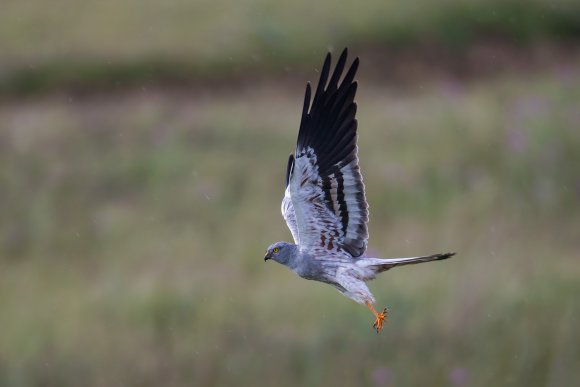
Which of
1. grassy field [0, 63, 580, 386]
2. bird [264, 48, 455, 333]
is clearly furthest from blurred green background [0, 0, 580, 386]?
bird [264, 48, 455, 333]

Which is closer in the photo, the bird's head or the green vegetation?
the bird's head

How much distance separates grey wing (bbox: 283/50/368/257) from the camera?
790 centimetres

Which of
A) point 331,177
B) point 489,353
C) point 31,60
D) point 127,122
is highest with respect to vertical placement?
point 31,60

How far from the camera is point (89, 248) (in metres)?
16.5

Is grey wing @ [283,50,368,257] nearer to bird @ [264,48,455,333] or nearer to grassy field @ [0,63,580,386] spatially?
bird @ [264,48,455,333]

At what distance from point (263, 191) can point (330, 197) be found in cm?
921

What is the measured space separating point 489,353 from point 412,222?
327cm

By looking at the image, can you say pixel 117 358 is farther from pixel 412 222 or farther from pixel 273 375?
pixel 412 222

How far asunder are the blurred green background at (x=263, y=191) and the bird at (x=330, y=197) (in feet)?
15.6

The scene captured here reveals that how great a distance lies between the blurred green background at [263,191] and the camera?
504 inches

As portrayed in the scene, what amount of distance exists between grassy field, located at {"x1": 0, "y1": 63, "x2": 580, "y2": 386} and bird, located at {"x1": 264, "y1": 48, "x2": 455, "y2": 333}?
473 cm

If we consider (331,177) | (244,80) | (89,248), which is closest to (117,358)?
(89,248)

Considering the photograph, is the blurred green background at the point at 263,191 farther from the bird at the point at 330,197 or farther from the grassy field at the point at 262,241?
the bird at the point at 330,197

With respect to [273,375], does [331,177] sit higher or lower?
higher
